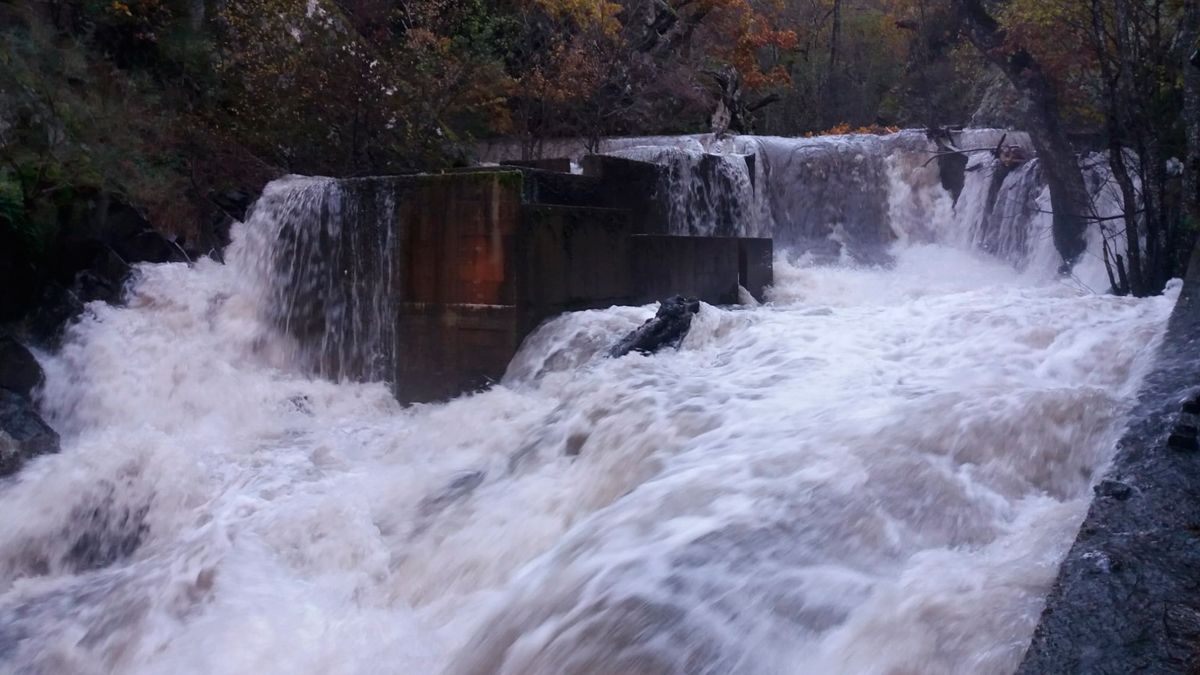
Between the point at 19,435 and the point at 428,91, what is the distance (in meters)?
7.22

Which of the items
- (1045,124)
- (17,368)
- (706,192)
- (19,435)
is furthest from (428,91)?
(1045,124)

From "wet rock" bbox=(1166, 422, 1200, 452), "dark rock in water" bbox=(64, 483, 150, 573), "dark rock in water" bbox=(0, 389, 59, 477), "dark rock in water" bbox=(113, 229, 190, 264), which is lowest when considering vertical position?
Answer: "dark rock in water" bbox=(64, 483, 150, 573)

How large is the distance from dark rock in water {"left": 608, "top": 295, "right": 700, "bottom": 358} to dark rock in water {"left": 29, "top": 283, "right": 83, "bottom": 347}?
5415 millimetres

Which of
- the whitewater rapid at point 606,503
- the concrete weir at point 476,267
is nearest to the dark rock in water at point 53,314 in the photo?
the whitewater rapid at point 606,503

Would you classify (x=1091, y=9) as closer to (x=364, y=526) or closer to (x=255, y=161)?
(x=364, y=526)

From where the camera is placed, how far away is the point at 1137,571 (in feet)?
9.65

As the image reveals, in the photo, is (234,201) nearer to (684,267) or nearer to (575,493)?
(684,267)

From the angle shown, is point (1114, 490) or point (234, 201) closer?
point (1114, 490)

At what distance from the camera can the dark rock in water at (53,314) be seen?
9125 mm

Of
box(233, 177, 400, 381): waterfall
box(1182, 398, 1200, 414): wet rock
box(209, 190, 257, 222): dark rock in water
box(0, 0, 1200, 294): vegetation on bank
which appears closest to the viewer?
box(1182, 398, 1200, 414): wet rock

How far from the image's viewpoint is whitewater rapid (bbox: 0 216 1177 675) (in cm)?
349

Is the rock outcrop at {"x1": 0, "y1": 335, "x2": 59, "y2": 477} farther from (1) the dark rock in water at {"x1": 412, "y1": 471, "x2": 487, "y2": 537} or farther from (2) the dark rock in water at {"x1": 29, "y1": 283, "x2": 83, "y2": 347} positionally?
(1) the dark rock in water at {"x1": 412, "y1": 471, "x2": 487, "y2": 537}

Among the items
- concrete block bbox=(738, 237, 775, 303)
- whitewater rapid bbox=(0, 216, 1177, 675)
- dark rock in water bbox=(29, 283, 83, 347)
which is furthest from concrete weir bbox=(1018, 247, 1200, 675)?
dark rock in water bbox=(29, 283, 83, 347)

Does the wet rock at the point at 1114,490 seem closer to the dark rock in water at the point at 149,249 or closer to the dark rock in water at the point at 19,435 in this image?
the dark rock in water at the point at 19,435
